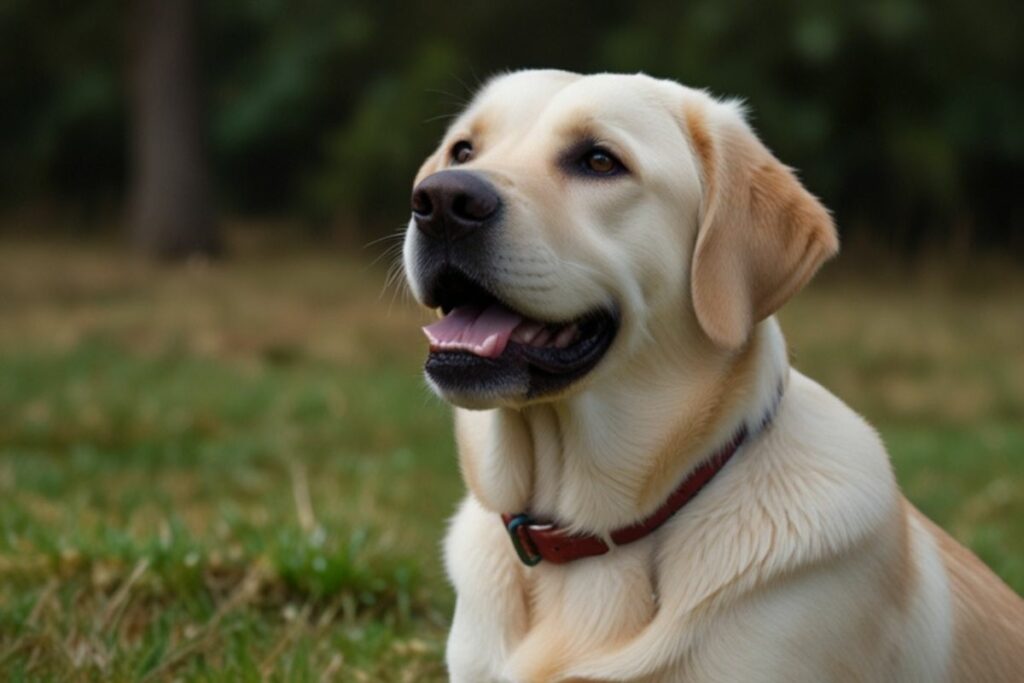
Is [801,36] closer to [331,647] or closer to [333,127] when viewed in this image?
[333,127]

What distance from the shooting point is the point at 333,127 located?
1995 cm

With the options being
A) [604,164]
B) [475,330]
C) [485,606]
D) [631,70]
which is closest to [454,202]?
[475,330]

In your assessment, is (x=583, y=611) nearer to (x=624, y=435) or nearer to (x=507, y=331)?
(x=624, y=435)

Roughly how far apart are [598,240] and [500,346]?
0.32m

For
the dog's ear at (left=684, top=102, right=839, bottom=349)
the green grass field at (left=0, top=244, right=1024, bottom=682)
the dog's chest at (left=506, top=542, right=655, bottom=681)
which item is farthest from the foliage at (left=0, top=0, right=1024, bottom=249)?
the dog's chest at (left=506, top=542, right=655, bottom=681)

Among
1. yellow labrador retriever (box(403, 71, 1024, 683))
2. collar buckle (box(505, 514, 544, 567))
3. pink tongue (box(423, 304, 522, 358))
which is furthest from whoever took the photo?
collar buckle (box(505, 514, 544, 567))

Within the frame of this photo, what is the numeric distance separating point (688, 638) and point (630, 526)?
0.33 meters

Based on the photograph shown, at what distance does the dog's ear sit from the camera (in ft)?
9.87

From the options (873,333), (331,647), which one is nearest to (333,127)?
(873,333)

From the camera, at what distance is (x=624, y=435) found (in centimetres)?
Result: 316

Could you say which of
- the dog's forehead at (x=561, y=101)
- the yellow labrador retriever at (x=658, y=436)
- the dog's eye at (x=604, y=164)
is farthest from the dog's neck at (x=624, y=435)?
the dog's forehead at (x=561, y=101)

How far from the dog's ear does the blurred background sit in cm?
85

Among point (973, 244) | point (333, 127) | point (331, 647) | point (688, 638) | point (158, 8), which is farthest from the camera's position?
point (333, 127)

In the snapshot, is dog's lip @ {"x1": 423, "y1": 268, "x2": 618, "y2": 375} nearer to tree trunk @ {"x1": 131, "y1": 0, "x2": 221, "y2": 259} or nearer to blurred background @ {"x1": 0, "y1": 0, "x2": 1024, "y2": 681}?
blurred background @ {"x1": 0, "y1": 0, "x2": 1024, "y2": 681}
